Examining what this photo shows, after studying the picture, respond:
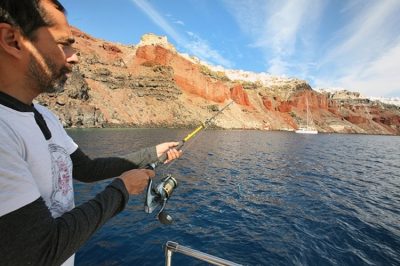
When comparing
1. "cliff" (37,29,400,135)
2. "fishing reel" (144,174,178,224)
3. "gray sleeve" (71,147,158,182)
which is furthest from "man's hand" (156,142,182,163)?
"cliff" (37,29,400,135)

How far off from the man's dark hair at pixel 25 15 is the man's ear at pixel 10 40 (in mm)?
33

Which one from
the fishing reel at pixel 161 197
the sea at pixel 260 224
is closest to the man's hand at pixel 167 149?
the fishing reel at pixel 161 197

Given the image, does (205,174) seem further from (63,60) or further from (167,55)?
(167,55)

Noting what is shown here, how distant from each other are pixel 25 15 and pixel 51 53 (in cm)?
26

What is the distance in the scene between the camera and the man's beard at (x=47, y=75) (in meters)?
1.73

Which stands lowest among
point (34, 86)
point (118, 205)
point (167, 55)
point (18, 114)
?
point (118, 205)

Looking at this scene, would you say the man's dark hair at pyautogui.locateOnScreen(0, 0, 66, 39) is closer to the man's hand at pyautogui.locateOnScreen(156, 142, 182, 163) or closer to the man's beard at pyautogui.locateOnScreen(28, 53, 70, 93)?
the man's beard at pyautogui.locateOnScreen(28, 53, 70, 93)

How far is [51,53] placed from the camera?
181 centimetres

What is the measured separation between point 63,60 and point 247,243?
900 centimetres

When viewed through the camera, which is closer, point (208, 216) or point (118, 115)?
point (208, 216)

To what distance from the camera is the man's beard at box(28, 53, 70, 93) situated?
1732 millimetres

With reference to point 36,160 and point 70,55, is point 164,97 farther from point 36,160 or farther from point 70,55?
point 36,160

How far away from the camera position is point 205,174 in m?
19.6

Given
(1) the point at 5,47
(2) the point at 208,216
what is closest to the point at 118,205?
(1) the point at 5,47
